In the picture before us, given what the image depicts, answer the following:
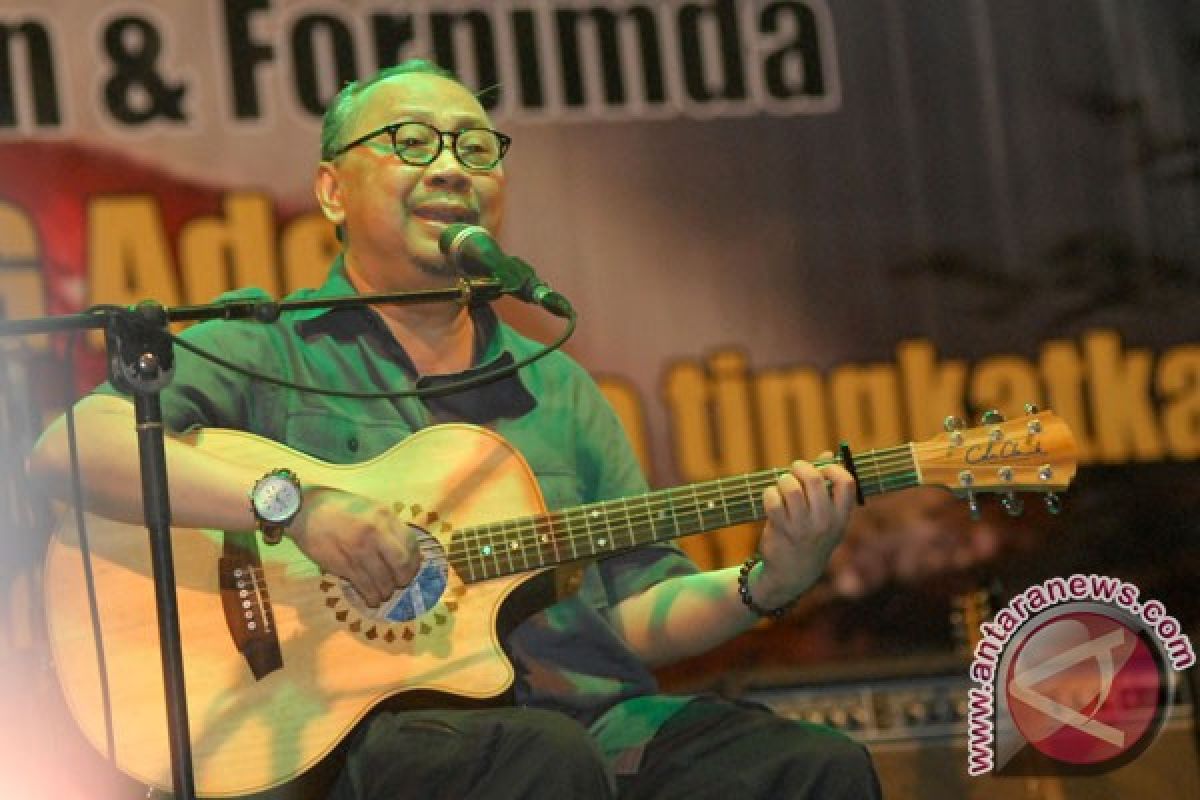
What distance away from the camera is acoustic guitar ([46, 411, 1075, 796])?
264 centimetres

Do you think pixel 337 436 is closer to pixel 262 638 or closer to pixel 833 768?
pixel 262 638

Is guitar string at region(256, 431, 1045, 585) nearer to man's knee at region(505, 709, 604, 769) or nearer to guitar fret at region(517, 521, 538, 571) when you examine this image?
guitar fret at region(517, 521, 538, 571)

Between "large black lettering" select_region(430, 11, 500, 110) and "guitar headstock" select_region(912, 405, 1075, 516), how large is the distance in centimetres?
176

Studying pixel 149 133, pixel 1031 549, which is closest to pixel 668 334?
pixel 1031 549

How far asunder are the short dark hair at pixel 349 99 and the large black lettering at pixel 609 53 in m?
1.06

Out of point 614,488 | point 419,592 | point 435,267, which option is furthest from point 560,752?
point 435,267

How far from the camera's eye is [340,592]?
2.74m

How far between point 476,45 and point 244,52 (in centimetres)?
57

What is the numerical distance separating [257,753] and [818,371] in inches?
81.8

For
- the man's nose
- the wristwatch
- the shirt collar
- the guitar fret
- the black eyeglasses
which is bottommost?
the guitar fret

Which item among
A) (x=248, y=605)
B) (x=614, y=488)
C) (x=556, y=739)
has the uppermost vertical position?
(x=614, y=488)

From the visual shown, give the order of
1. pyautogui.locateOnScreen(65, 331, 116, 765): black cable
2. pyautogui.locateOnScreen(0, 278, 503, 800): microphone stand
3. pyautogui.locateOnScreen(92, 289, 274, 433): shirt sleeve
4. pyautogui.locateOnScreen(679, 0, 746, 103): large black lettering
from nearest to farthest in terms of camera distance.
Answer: pyautogui.locateOnScreen(0, 278, 503, 800): microphone stand < pyautogui.locateOnScreen(65, 331, 116, 765): black cable < pyautogui.locateOnScreen(92, 289, 274, 433): shirt sleeve < pyautogui.locateOnScreen(679, 0, 746, 103): large black lettering

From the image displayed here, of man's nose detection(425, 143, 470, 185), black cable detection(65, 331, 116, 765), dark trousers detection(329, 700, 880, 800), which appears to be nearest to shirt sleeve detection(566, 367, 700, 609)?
dark trousers detection(329, 700, 880, 800)

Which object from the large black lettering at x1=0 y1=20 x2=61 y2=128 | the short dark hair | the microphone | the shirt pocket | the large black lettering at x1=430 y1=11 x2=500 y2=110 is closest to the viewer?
the microphone
